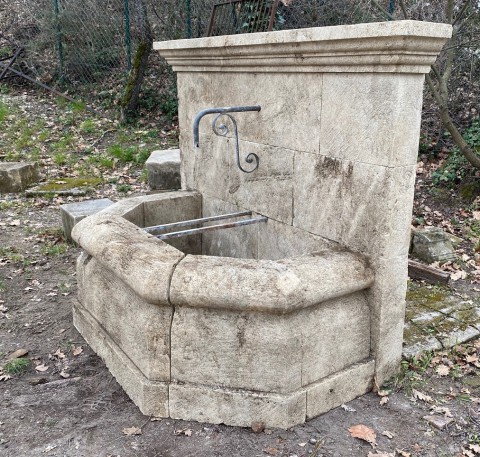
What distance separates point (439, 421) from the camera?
2.77 m

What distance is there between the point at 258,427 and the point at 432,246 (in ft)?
9.74

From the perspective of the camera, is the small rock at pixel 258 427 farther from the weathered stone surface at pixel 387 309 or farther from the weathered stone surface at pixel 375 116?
the weathered stone surface at pixel 375 116

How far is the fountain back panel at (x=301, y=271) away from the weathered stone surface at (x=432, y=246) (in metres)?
2.10

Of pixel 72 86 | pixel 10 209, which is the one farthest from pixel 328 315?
pixel 72 86

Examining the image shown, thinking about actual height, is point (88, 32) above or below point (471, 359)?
above

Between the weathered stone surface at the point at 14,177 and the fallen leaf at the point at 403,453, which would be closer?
the fallen leaf at the point at 403,453

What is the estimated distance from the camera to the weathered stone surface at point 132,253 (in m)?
2.60

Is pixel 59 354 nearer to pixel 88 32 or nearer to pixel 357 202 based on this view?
pixel 357 202

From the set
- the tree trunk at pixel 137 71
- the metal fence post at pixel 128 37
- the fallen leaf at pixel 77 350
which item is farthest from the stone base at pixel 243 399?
the metal fence post at pixel 128 37

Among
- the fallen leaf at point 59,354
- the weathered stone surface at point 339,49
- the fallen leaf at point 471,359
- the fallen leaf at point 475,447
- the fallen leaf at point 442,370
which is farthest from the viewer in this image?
the fallen leaf at point 59,354

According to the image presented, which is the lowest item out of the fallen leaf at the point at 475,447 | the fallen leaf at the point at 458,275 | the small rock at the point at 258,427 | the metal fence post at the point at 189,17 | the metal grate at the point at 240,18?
the fallen leaf at the point at 475,447

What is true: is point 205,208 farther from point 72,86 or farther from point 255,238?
point 72,86

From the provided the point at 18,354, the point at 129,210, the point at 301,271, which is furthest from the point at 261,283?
the point at 18,354

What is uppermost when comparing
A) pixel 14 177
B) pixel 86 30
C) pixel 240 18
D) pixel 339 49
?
pixel 86 30
